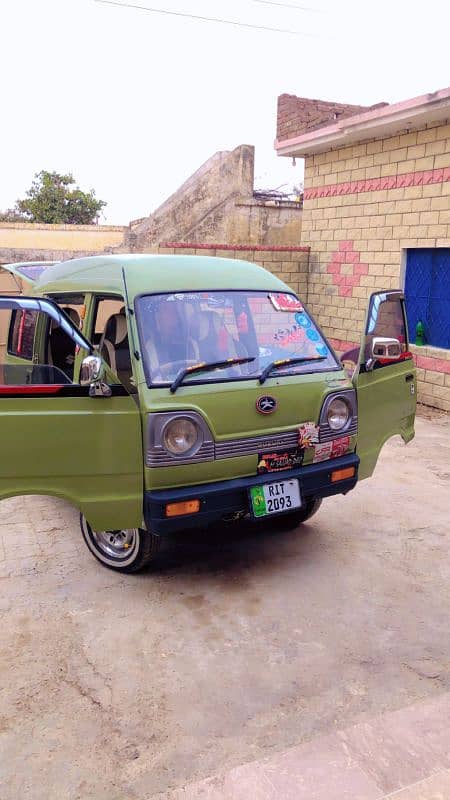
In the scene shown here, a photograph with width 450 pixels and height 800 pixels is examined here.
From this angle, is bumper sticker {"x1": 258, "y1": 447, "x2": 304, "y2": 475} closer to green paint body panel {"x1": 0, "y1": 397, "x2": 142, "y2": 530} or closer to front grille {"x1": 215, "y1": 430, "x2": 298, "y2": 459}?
front grille {"x1": 215, "y1": 430, "x2": 298, "y2": 459}

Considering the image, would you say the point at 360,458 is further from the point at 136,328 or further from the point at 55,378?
the point at 55,378

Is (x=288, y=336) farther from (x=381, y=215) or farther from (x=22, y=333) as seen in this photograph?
(x=381, y=215)

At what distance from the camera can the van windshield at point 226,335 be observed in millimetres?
3893

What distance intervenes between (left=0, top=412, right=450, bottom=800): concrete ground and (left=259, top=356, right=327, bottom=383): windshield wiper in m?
1.32

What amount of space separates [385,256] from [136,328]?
6.88m

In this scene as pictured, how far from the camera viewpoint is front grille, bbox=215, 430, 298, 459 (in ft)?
12.2

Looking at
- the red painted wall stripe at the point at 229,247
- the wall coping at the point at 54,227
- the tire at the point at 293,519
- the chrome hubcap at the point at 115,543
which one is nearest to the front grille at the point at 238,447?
the chrome hubcap at the point at 115,543

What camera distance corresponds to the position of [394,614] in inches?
148

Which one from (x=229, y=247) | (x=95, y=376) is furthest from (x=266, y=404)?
(x=229, y=247)

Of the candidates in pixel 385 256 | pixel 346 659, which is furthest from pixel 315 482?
pixel 385 256

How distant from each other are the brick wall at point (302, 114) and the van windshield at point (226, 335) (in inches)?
336

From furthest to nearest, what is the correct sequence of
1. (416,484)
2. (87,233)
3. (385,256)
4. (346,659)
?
(87,233) → (385,256) → (416,484) → (346,659)

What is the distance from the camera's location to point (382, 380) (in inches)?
180

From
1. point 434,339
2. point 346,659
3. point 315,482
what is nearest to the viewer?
point 346,659
